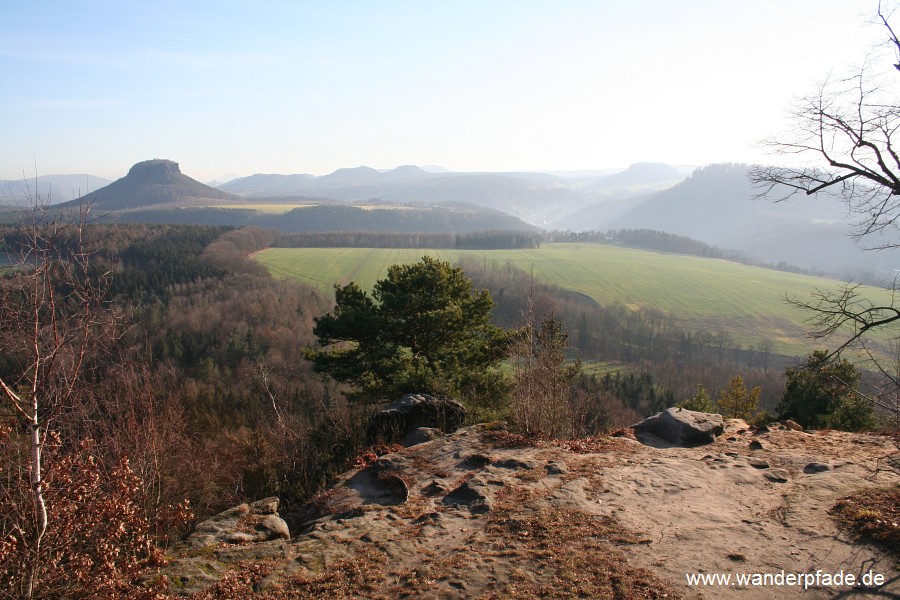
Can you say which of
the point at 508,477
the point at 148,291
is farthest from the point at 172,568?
the point at 148,291

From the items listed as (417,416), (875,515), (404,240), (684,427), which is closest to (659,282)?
(404,240)

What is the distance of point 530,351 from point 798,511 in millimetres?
6882

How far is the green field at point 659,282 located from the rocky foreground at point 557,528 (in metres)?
47.1

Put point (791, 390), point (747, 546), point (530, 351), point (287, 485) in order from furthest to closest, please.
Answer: point (791, 390), point (530, 351), point (287, 485), point (747, 546)

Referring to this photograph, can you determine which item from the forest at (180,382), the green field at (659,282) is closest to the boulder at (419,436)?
the forest at (180,382)

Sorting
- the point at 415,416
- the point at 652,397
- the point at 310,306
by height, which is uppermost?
the point at 415,416

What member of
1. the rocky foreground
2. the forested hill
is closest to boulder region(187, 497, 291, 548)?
the rocky foreground

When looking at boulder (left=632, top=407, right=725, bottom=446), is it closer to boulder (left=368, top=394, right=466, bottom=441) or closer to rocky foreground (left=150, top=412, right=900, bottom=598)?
rocky foreground (left=150, top=412, right=900, bottom=598)

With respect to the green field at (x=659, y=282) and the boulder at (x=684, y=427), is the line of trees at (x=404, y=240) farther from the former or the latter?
the boulder at (x=684, y=427)

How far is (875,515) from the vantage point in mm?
7148

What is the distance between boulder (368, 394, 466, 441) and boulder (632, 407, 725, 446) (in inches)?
199

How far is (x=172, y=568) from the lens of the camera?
617 cm

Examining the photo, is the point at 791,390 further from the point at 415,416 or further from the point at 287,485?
the point at 287,485

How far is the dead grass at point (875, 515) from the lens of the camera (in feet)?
21.7
